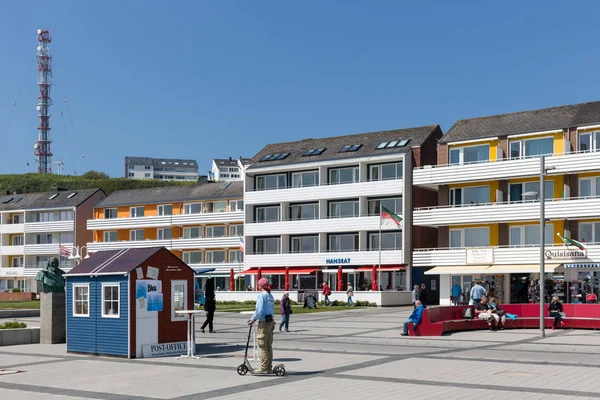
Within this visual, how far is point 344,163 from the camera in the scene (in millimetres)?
66250

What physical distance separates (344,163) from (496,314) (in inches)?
1487

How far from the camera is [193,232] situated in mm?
81312

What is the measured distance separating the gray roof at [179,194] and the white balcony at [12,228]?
1151cm

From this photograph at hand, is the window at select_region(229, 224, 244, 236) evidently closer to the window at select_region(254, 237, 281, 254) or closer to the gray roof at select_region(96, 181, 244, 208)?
the gray roof at select_region(96, 181, 244, 208)

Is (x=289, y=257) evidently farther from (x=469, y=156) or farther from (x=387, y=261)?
(x=469, y=156)

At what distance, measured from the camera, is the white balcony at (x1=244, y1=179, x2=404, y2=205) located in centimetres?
6291

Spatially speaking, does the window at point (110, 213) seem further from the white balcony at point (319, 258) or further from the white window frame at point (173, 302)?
the white window frame at point (173, 302)

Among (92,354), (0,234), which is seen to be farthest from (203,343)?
(0,234)

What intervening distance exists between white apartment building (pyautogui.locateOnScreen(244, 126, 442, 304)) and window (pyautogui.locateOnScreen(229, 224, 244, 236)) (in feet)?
18.4

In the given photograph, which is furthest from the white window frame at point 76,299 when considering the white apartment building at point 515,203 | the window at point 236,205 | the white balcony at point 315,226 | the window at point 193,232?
the window at point 193,232

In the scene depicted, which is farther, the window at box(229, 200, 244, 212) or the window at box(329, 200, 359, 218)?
the window at box(229, 200, 244, 212)

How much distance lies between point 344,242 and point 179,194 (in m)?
23.9

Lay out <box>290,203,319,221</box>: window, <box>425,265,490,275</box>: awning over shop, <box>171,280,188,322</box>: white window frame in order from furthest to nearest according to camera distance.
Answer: <box>290,203,319,221</box>: window → <box>425,265,490,275</box>: awning over shop → <box>171,280,188,322</box>: white window frame

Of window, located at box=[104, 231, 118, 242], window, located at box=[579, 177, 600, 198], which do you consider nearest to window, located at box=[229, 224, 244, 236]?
window, located at box=[104, 231, 118, 242]
